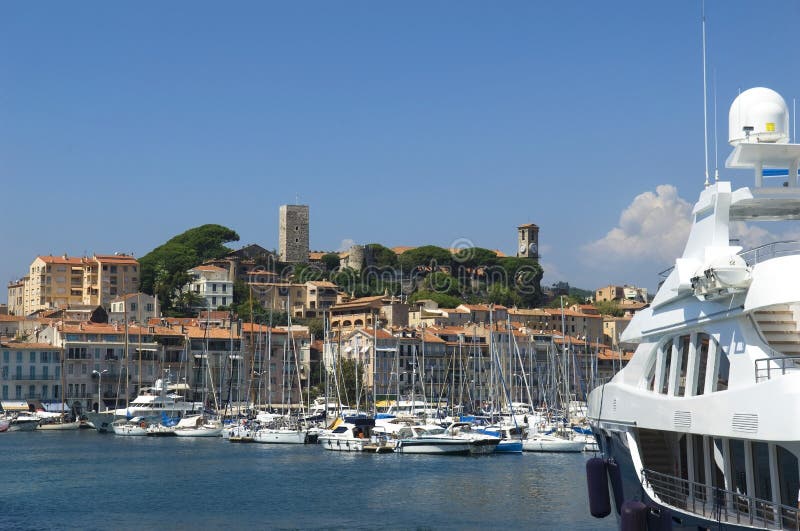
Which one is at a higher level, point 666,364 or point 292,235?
point 292,235

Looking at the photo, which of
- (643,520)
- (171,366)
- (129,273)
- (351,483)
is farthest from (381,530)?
(129,273)

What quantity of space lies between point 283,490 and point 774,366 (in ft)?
112

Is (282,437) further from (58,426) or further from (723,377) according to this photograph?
(723,377)

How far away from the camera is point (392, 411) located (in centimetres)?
8581

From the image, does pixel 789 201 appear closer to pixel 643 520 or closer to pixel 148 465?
pixel 643 520

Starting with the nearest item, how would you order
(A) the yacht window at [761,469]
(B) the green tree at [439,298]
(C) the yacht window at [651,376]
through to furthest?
(A) the yacht window at [761,469] → (C) the yacht window at [651,376] → (B) the green tree at [439,298]

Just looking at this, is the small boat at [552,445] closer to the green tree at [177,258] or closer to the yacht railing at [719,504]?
the yacht railing at [719,504]

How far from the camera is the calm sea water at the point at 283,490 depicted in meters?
37.5

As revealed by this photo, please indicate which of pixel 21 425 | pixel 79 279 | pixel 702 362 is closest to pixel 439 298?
pixel 79 279

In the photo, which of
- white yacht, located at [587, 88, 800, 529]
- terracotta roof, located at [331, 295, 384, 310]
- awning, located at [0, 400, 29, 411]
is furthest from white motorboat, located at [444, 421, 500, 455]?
terracotta roof, located at [331, 295, 384, 310]

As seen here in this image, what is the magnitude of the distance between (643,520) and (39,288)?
14039 centimetres

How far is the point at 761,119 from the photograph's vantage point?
60.1 ft

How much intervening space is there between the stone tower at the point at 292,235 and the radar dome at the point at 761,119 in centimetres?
16974

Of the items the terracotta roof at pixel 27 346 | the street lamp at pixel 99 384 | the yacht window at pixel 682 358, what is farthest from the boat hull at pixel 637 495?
the terracotta roof at pixel 27 346
